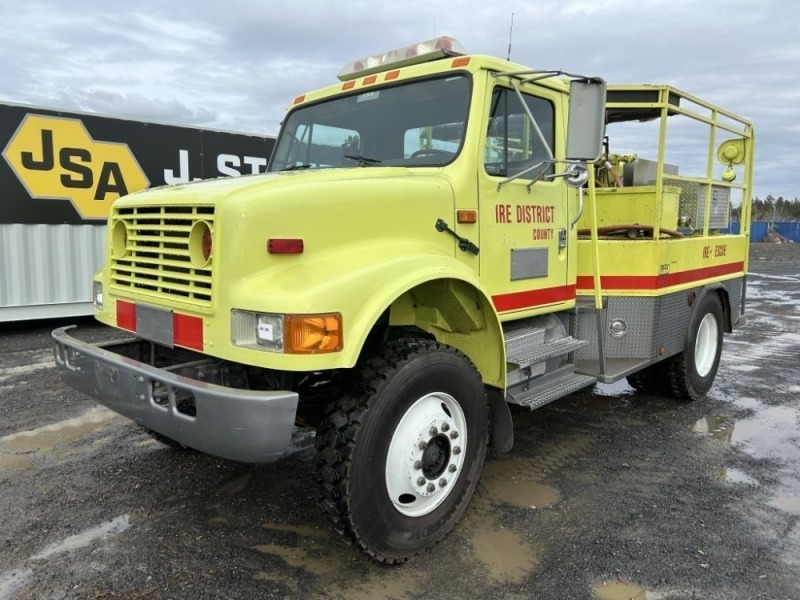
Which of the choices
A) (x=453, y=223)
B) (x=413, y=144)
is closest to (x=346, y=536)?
(x=453, y=223)

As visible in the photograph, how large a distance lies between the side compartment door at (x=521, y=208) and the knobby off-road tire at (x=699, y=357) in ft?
5.86

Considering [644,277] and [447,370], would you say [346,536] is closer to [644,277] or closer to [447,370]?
[447,370]

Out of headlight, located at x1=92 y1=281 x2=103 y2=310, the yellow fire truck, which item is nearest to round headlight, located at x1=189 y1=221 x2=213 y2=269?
the yellow fire truck

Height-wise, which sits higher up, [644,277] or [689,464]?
[644,277]

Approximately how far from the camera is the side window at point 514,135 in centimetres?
373

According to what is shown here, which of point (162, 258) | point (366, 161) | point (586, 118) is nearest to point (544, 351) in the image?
point (586, 118)

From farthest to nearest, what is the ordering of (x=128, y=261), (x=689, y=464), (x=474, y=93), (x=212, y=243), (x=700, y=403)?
(x=700, y=403) < (x=689, y=464) < (x=474, y=93) < (x=128, y=261) < (x=212, y=243)

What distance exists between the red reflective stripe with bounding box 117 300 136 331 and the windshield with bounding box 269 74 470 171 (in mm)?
1372

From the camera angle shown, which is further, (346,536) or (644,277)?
(644,277)

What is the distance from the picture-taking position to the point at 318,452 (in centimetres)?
283

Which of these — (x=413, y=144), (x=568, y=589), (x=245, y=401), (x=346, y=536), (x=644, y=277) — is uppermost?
(x=413, y=144)

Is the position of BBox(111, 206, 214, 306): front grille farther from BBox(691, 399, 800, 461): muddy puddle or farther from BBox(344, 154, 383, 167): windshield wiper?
BBox(691, 399, 800, 461): muddy puddle

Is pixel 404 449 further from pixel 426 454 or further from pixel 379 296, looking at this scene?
pixel 379 296

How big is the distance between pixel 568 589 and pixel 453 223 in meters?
1.89
